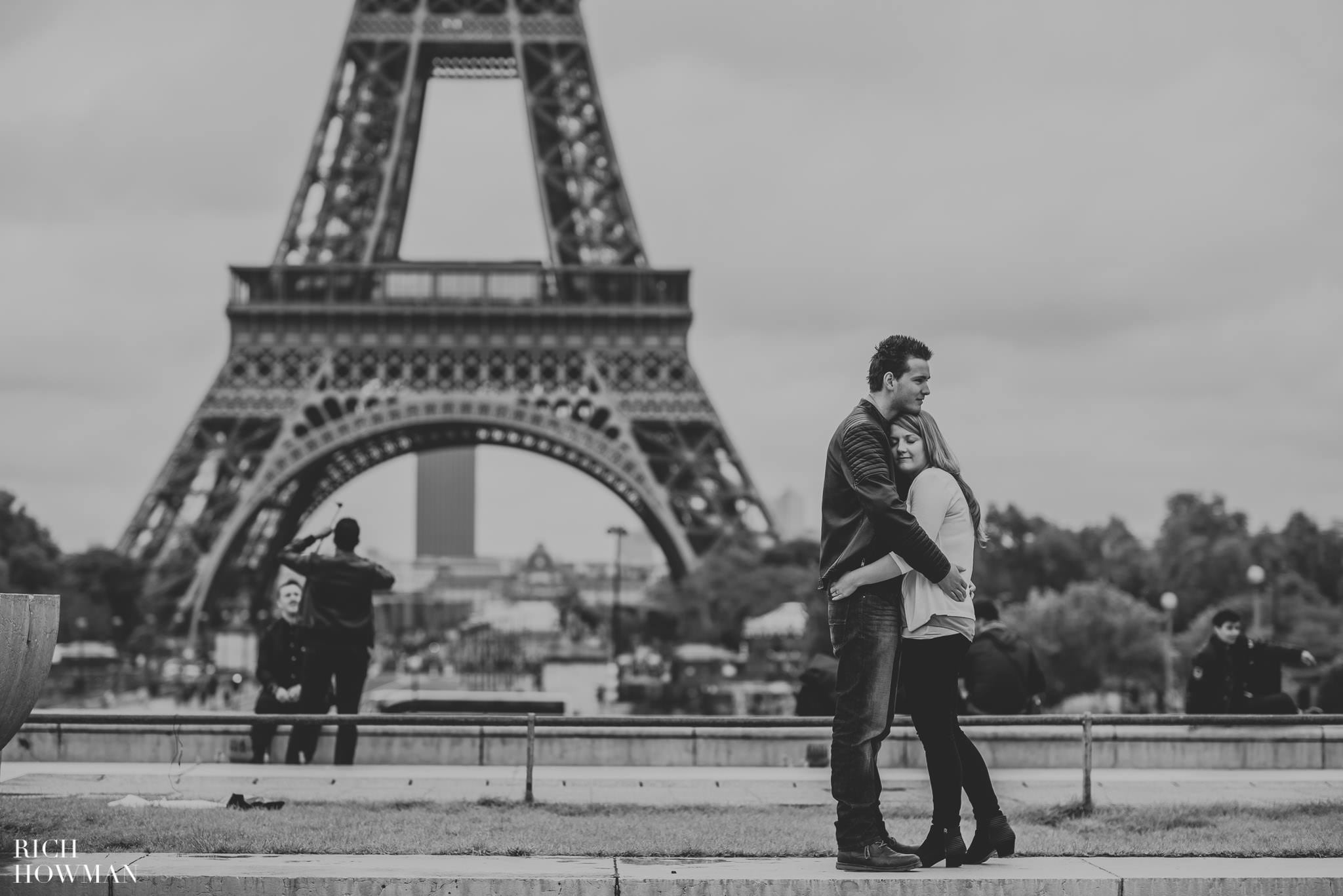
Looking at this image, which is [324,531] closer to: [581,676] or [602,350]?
[581,676]

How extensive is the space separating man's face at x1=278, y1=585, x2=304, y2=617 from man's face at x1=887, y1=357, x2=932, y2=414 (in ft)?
27.1

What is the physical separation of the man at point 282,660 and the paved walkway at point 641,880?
7.18m

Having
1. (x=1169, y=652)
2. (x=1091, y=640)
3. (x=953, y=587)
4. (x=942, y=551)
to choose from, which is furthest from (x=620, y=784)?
(x=1091, y=640)

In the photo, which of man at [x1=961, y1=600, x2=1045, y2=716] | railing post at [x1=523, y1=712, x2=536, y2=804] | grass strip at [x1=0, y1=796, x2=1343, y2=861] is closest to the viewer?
grass strip at [x1=0, y1=796, x2=1343, y2=861]

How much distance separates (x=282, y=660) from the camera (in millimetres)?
15062

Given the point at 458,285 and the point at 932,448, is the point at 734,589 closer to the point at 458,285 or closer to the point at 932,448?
the point at 458,285

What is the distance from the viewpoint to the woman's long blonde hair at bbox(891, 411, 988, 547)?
8.18 metres

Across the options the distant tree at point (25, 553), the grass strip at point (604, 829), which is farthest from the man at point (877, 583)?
the distant tree at point (25, 553)

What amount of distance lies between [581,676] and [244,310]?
74.1ft

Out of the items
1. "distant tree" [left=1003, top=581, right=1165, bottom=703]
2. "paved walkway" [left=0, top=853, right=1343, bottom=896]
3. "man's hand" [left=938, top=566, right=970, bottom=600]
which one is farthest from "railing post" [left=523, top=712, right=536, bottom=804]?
"distant tree" [left=1003, top=581, right=1165, bottom=703]

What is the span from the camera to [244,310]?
58562mm

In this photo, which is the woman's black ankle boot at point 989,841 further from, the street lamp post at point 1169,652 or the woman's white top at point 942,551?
the street lamp post at point 1169,652

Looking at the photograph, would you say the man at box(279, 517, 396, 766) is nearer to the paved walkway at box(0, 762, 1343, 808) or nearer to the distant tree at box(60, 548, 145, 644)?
the paved walkway at box(0, 762, 1343, 808)

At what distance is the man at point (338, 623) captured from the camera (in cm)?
1362
